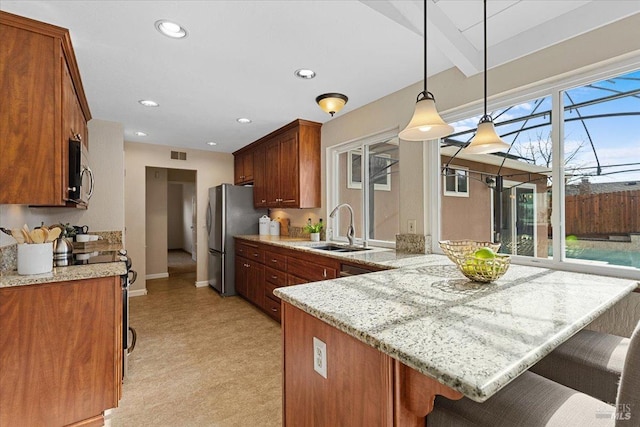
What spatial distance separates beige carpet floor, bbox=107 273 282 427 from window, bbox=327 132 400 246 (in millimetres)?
1482

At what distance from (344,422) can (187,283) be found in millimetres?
5204

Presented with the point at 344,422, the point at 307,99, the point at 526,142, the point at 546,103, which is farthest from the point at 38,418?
the point at 546,103

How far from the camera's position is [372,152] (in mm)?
3402

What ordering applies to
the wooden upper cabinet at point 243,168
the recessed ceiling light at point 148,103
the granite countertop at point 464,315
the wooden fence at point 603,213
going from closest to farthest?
the granite countertop at point 464,315 < the wooden fence at point 603,213 < the recessed ceiling light at point 148,103 < the wooden upper cabinet at point 243,168

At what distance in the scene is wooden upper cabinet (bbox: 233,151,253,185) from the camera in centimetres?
501

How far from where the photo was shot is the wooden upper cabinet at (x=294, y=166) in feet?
12.4

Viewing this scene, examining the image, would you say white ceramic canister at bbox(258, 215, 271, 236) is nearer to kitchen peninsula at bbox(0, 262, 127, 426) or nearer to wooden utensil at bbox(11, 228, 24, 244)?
kitchen peninsula at bbox(0, 262, 127, 426)

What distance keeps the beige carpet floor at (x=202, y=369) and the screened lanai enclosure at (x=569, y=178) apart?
80.0 inches

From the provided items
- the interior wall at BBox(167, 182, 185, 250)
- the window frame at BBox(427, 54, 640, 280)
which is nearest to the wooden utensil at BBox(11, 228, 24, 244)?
the window frame at BBox(427, 54, 640, 280)

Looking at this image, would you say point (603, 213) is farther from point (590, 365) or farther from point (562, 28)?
point (562, 28)

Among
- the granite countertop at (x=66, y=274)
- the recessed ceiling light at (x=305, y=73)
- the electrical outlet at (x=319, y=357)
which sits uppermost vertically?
the recessed ceiling light at (x=305, y=73)

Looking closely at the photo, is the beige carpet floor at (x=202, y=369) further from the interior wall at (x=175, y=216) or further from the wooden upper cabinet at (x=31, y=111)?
the interior wall at (x=175, y=216)

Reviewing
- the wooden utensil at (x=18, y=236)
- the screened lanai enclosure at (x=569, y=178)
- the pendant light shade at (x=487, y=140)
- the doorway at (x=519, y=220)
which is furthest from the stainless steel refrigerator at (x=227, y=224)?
the pendant light shade at (x=487, y=140)

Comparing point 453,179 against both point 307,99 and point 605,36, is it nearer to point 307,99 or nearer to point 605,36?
point 605,36
